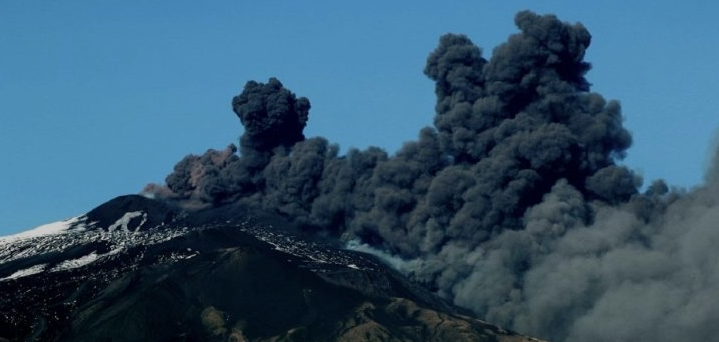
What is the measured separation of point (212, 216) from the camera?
100438 millimetres

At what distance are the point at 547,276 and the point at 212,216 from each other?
113 feet

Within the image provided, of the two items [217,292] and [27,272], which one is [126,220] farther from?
[217,292]

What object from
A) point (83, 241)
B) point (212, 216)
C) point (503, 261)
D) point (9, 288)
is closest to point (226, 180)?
point (212, 216)

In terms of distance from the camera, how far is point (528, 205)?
3152 inches

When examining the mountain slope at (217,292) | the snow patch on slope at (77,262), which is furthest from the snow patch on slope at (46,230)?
the snow patch on slope at (77,262)

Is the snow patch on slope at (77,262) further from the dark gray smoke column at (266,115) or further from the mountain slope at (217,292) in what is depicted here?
the dark gray smoke column at (266,115)

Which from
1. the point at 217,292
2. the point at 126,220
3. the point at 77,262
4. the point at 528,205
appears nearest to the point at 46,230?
the point at 126,220

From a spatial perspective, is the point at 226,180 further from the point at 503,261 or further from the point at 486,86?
the point at 503,261

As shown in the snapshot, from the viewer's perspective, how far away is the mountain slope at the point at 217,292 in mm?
75375

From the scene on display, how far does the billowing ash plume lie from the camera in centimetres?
7269

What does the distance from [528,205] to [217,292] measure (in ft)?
66.2

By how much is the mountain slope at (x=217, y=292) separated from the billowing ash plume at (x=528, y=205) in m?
2.75

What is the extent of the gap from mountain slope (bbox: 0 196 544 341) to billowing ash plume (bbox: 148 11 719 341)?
2751 mm

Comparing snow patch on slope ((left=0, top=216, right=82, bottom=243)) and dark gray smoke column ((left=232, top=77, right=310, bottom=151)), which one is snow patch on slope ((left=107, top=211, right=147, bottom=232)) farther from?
dark gray smoke column ((left=232, top=77, right=310, bottom=151))
